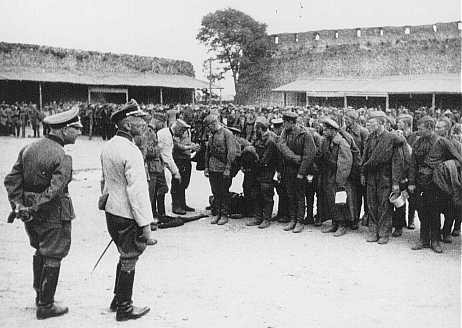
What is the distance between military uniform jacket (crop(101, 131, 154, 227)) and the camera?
4266 millimetres

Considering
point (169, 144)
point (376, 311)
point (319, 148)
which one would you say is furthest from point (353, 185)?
point (376, 311)

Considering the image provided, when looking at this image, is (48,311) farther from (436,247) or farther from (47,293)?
(436,247)

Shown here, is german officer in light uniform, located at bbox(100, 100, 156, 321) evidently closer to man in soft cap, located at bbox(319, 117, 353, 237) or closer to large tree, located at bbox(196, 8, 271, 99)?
man in soft cap, located at bbox(319, 117, 353, 237)

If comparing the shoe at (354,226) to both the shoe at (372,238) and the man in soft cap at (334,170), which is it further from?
the shoe at (372,238)

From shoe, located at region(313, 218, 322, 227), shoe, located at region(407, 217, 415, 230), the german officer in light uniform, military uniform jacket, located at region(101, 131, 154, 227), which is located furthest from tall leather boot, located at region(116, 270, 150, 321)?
shoe, located at region(407, 217, 415, 230)

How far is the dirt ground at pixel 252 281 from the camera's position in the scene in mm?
4359

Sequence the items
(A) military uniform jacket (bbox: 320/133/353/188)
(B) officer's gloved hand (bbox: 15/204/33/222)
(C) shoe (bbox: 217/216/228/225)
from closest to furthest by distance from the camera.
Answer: (B) officer's gloved hand (bbox: 15/204/33/222) → (A) military uniform jacket (bbox: 320/133/353/188) → (C) shoe (bbox: 217/216/228/225)

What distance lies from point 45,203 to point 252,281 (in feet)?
6.61

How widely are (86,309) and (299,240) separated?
123 inches

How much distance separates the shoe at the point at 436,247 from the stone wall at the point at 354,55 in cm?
3068

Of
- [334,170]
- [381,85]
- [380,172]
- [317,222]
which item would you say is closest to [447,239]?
[380,172]

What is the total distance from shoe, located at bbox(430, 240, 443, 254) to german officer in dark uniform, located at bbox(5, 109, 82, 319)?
4.01 metres

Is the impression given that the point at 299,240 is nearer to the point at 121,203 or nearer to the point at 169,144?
the point at 169,144

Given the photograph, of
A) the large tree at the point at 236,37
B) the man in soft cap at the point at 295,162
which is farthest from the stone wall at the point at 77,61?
the man in soft cap at the point at 295,162
